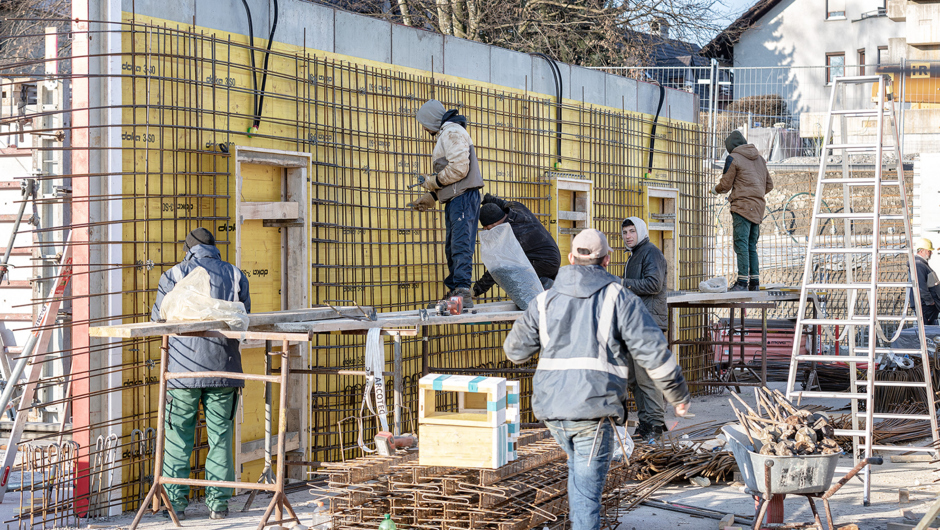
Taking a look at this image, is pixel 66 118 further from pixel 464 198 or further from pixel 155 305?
pixel 464 198

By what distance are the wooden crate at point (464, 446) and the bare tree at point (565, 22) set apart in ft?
45.5

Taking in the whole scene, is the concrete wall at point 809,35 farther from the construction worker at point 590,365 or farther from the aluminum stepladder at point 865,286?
the construction worker at point 590,365

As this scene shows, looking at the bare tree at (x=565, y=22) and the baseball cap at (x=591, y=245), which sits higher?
the bare tree at (x=565, y=22)

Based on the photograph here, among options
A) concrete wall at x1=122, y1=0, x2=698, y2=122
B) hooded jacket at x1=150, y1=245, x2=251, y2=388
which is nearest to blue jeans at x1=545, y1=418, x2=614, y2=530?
hooded jacket at x1=150, y1=245, x2=251, y2=388

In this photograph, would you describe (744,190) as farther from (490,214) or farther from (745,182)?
(490,214)

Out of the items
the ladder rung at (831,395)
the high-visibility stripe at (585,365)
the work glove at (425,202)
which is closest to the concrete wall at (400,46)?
the work glove at (425,202)

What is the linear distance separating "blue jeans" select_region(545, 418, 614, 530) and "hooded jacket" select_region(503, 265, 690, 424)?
0.27 ft

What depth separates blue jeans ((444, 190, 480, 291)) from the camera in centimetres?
807

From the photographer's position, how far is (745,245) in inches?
455

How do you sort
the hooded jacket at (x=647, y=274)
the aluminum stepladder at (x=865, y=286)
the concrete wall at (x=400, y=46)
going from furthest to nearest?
the hooded jacket at (x=647, y=274) → the concrete wall at (x=400, y=46) → the aluminum stepladder at (x=865, y=286)

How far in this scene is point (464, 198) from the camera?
810 centimetres

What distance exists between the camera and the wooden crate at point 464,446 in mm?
5648

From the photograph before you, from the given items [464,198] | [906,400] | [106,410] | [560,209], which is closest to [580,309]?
[464,198]

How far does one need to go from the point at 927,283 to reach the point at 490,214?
320 inches
